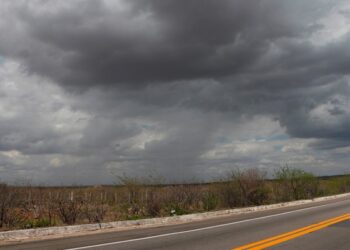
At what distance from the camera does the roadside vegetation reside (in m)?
17.3

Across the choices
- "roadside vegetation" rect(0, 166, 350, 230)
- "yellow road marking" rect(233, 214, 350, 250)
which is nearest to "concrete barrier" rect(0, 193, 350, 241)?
"roadside vegetation" rect(0, 166, 350, 230)

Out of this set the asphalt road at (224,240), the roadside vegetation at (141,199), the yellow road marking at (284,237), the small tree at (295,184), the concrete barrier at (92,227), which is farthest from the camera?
the small tree at (295,184)

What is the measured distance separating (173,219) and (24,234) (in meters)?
7.47

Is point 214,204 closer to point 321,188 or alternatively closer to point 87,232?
Answer: point 87,232

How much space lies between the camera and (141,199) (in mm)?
23000

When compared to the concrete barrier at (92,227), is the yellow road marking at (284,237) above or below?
below

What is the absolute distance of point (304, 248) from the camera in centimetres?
1051

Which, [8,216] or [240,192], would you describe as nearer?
[8,216]

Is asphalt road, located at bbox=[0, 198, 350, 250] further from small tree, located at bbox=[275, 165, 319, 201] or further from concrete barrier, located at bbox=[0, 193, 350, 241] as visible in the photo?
small tree, located at bbox=[275, 165, 319, 201]

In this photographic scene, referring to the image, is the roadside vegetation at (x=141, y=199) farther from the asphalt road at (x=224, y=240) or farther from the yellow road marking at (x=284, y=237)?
the yellow road marking at (x=284, y=237)

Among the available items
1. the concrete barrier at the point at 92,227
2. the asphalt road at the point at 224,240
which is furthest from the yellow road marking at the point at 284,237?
the concrete barrier at the point at 92,227

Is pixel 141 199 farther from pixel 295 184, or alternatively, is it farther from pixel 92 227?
pixel 295 184

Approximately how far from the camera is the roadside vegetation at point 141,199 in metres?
17.3

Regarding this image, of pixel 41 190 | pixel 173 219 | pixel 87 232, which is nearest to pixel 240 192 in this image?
pixel 173 219
